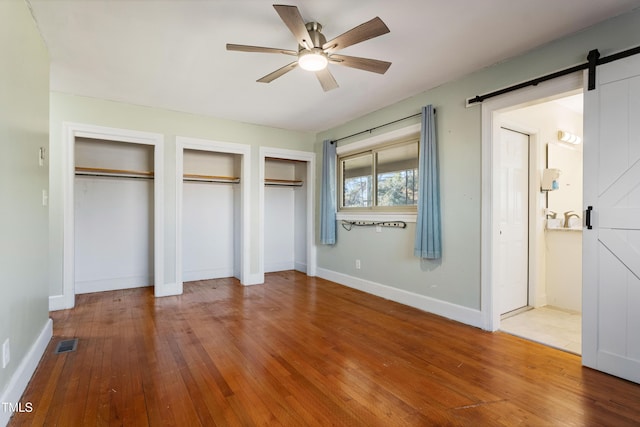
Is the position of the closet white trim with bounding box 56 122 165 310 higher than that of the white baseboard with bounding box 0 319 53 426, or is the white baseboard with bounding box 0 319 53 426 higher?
the closet white trim with bounding box 56 122 165 310

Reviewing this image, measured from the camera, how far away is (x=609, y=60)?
2256mm

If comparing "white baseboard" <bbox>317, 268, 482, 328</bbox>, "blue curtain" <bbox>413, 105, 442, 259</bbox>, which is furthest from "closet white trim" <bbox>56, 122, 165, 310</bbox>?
"blue curtain" <bbox>413, 105, 442, 259</bbox>

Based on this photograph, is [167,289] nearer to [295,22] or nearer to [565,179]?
[295,22]

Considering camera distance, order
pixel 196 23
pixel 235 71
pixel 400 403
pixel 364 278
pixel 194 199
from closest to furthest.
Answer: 1. pixel 400 403
2. pixel 196 23
3. pixel 235 71
4. pixel 364 278
5. pixel 194 199

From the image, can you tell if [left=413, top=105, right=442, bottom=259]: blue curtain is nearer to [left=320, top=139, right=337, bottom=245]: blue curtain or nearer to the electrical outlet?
[left=320, top=139, right=337, bottom=245]: blue curtain

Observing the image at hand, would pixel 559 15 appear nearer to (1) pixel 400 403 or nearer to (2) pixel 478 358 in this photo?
(2) pixel 478 358

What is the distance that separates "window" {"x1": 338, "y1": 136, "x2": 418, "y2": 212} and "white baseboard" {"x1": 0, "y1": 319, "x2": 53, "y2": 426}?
12.4 feet

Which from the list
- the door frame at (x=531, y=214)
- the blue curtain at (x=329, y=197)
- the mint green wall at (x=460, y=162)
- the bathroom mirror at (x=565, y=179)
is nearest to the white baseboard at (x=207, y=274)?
the blue curtain at (x=329, y=197)

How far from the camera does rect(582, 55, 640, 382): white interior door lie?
84.6 inches

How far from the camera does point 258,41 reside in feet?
8.64

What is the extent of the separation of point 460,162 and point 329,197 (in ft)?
7.44

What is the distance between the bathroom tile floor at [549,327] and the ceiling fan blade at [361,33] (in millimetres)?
2949

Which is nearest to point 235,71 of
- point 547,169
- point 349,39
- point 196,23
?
point 196,23

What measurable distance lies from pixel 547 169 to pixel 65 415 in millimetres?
4937
